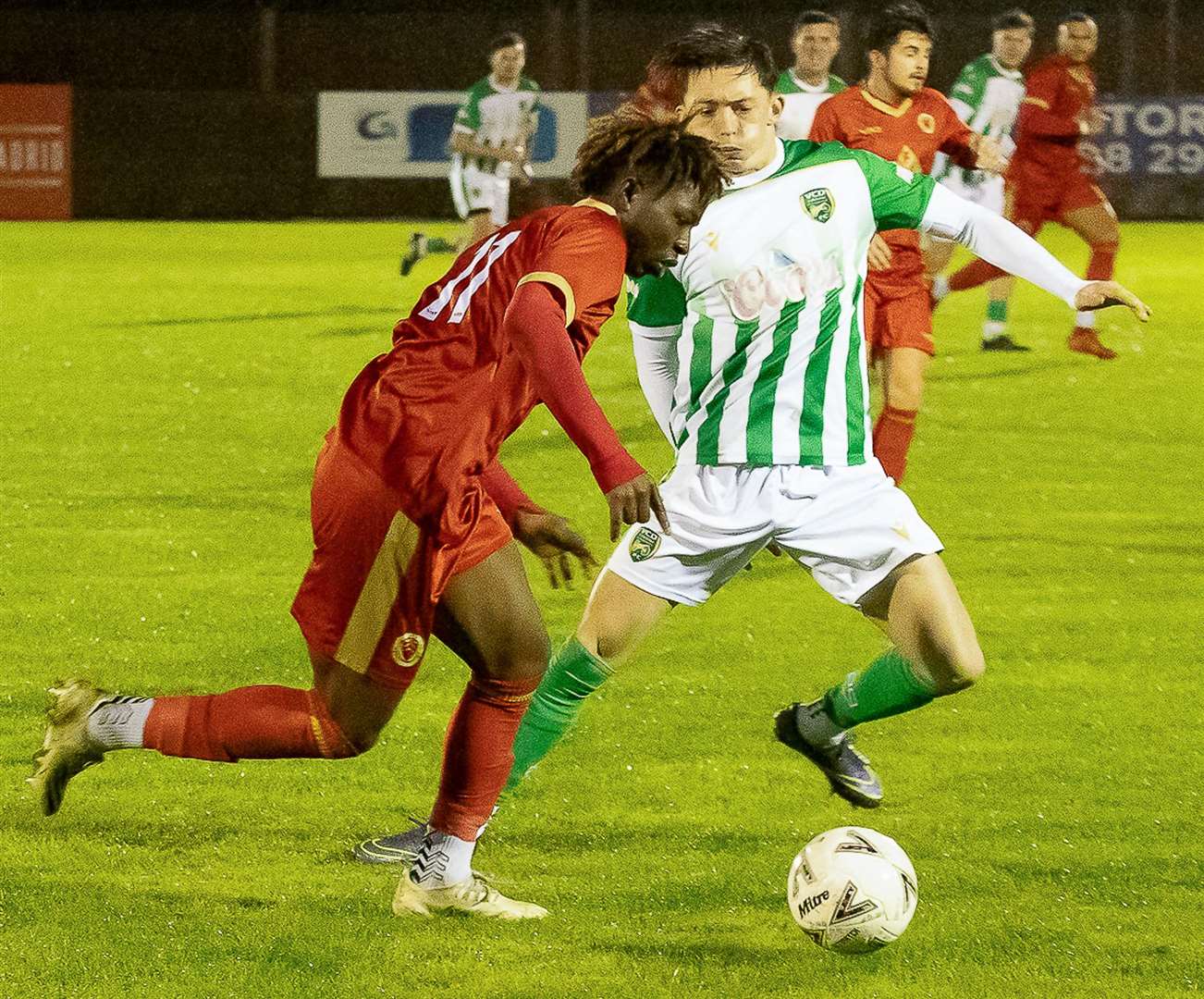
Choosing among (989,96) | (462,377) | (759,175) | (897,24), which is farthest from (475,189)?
(462,377)

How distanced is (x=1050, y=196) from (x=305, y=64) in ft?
59.3

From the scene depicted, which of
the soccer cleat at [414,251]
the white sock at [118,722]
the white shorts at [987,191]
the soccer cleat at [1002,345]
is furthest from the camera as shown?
the soccer cleat at [414,251]


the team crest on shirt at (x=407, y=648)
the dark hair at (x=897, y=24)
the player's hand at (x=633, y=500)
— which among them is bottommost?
the team crest on shirt at (x=407, y=648)

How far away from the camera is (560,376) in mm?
3613

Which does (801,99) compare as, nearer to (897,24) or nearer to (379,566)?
(897,24)

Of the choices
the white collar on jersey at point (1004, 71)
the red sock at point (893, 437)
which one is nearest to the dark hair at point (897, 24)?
the red sock at point (893, 437)

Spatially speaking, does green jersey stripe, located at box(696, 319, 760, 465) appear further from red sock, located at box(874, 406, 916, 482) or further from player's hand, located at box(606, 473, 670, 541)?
red sock, located at box(874, 406, 916, 482)

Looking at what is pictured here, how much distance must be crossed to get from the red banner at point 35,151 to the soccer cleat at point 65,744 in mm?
23248

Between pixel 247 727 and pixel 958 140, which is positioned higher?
pixel 958 140

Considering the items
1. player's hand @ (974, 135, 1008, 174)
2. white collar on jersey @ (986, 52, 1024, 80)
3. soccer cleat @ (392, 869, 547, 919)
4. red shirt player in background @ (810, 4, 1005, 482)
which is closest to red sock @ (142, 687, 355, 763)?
soccer cleat @ (392, 869, 547, 919)

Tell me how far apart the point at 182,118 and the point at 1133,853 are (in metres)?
23.8

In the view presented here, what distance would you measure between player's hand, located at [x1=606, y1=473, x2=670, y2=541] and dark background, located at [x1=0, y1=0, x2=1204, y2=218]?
23775 millimetres

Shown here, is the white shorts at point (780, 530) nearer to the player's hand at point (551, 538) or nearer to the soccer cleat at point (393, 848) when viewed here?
the player's hand at point (551, 538)

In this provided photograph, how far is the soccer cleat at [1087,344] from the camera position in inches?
538
